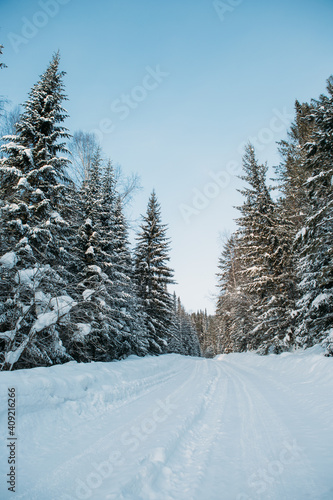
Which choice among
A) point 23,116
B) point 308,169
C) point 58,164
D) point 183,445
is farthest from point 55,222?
point 308,169

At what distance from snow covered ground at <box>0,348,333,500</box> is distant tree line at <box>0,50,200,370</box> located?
4.80 feet

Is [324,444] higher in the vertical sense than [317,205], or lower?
lower

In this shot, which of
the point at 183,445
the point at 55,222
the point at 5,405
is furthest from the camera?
the point at 55,222

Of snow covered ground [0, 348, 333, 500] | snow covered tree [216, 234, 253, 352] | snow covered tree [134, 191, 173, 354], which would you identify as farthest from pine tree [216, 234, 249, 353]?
snow covered ground [0, 348, 333, 500]

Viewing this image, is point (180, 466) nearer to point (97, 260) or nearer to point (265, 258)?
point (97, 260)

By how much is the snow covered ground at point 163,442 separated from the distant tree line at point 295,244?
428cm

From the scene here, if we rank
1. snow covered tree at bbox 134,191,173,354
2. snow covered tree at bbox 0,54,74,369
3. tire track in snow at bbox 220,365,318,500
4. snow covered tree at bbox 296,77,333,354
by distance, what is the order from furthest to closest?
snow covered tree at bbox 134,191,173,354, snow covered tree at bbox 296,77,333,354, snow covered tree at bbox 0,54,74,369, tire track in snow at bbox 220,365,318,500

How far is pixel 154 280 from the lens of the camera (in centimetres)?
1816

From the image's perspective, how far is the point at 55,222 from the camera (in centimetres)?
851

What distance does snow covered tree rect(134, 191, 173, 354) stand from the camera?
17.3 m

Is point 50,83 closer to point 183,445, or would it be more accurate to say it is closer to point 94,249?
point 94,249

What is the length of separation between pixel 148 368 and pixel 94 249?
6.18 metres

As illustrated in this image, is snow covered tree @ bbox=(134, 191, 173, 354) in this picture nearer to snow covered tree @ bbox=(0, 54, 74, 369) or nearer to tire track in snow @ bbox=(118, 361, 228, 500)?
snow covered tree @ bbox=(0, 54, 74, 369)

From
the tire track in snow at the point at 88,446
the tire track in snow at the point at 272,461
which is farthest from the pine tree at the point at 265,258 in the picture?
the tire track in snow at the point at 88,446
